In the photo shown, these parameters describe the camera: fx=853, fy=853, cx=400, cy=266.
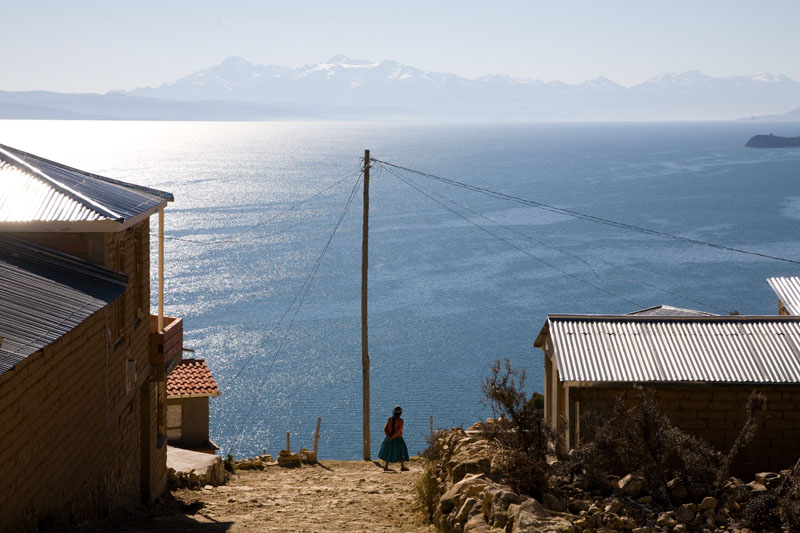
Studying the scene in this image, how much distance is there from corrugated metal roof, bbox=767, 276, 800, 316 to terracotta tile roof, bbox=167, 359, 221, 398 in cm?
1696

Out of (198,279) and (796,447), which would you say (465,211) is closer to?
(198,279)

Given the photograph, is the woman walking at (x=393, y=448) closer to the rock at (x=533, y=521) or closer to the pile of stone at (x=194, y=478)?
the pile of stone at (x=194, y=478)

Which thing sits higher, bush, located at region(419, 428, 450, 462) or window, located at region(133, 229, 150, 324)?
window, located at region(133, 229, 150, 324)

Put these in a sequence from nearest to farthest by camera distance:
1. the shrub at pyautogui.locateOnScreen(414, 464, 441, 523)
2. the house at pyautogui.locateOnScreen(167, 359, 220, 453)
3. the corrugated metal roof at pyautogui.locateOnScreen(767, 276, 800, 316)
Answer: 1. the shrub at pyautogui.locateOnScreen(414, 464, 441, 523)
2. the corrugated metal roof at pyautogui.locateOnScreen(767, 276, 800, 316)
3. the house at pyautogui.locateOnScreen(167, 359, 220, 453)

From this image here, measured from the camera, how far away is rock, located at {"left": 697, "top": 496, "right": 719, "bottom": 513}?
10.6 meters

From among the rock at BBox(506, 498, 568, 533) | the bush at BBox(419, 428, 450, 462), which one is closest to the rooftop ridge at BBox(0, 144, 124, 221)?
the bush at BBox(419, 428, 450, 462)

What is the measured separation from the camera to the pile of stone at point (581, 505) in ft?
31.9

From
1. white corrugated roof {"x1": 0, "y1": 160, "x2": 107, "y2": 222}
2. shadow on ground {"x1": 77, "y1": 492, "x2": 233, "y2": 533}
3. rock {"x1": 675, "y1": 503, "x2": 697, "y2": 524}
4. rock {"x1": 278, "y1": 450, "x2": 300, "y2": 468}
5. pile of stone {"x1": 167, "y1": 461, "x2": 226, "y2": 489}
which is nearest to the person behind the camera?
rock {"x1": 675, "y1": 503, "x2": 697, "y2": 524}

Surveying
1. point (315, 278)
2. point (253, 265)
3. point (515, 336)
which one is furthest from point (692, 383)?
point (253, 265)

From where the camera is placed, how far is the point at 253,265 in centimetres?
9900

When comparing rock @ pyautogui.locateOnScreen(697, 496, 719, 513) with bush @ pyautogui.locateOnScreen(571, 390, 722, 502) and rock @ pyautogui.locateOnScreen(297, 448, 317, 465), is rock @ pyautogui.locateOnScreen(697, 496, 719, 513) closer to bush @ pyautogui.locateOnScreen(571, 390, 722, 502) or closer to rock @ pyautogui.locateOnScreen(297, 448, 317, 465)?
bush @ pyautogui.locateOnScreen(571, 390, 722, 502)

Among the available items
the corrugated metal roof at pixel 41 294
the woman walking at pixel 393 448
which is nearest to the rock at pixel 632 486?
the corrugated metal roof at pixel 41 294

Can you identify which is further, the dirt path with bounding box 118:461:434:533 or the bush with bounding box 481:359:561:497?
the dirt path with bounding box 118:461:434:533

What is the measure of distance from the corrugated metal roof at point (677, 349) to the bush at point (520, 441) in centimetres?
213
